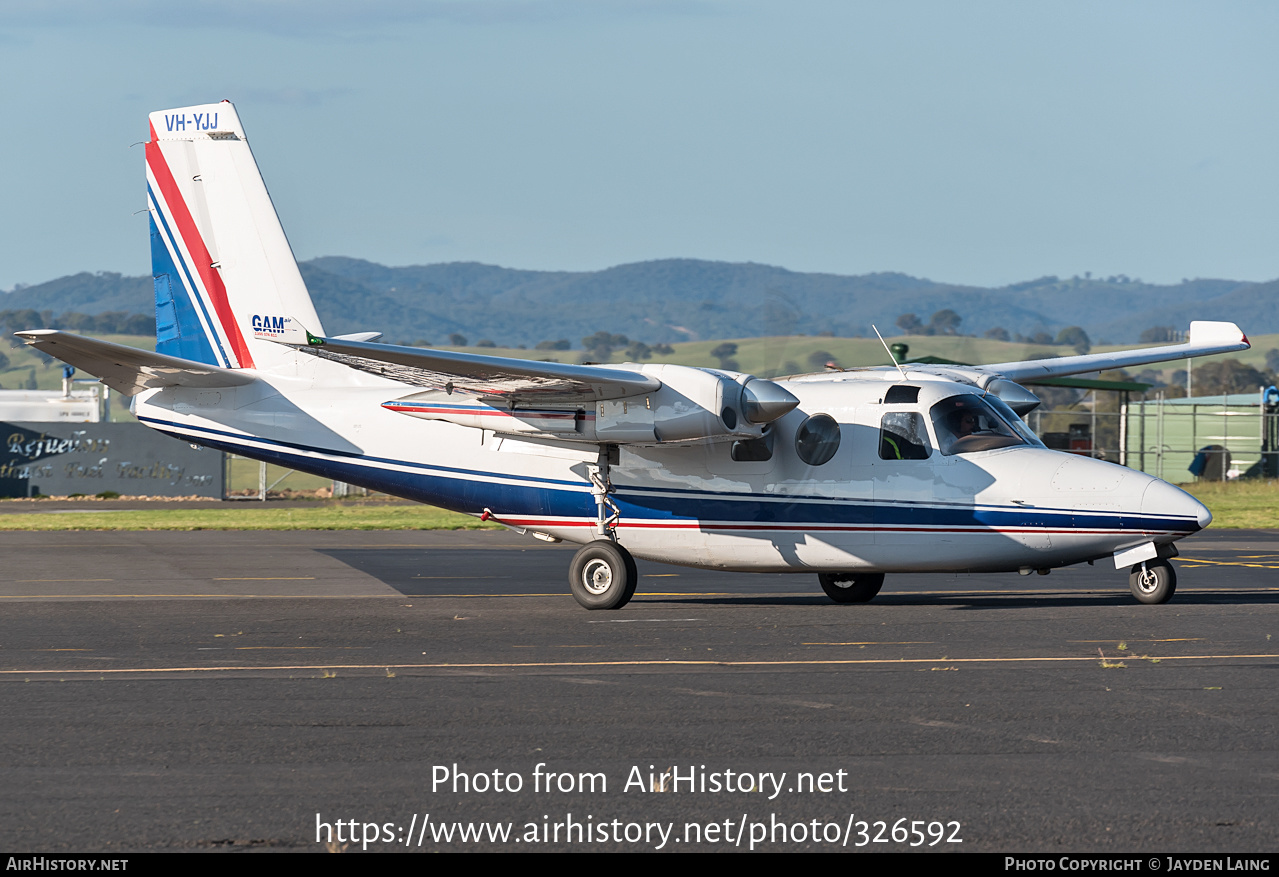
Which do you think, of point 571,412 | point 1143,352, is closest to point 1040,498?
point 571,412

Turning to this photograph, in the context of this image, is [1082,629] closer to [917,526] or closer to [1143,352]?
[917,526]

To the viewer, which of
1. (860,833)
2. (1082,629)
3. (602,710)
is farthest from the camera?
(1082,629)

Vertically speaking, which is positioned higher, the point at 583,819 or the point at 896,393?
the point at 896,393

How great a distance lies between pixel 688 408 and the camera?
16.8m

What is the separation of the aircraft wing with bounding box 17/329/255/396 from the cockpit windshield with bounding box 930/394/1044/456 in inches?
404

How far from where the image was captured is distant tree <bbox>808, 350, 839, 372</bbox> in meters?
19.9

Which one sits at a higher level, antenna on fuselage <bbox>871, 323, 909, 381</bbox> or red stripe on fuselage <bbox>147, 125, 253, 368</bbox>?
red stripe on fuselage <bbox>147, 125, 253, 368</bbox>

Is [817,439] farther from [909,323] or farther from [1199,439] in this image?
[909,323]

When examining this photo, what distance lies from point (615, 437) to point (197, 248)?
8.18 metres

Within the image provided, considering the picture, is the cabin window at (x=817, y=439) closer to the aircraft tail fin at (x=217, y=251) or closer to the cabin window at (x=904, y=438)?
the cabin window at (x=904, y=438)

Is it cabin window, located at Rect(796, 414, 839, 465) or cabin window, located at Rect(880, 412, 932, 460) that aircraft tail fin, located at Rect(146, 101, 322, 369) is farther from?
cabin window, located at Rect(880, 412, 932, 460)

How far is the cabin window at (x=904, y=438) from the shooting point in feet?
56.1

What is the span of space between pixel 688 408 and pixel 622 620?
282 cm

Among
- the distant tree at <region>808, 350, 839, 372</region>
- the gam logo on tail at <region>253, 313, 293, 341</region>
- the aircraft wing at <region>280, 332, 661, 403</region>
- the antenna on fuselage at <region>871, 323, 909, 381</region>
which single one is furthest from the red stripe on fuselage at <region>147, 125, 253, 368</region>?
the antenna on fuselage at <region>871, 323, 909, 381</region>
